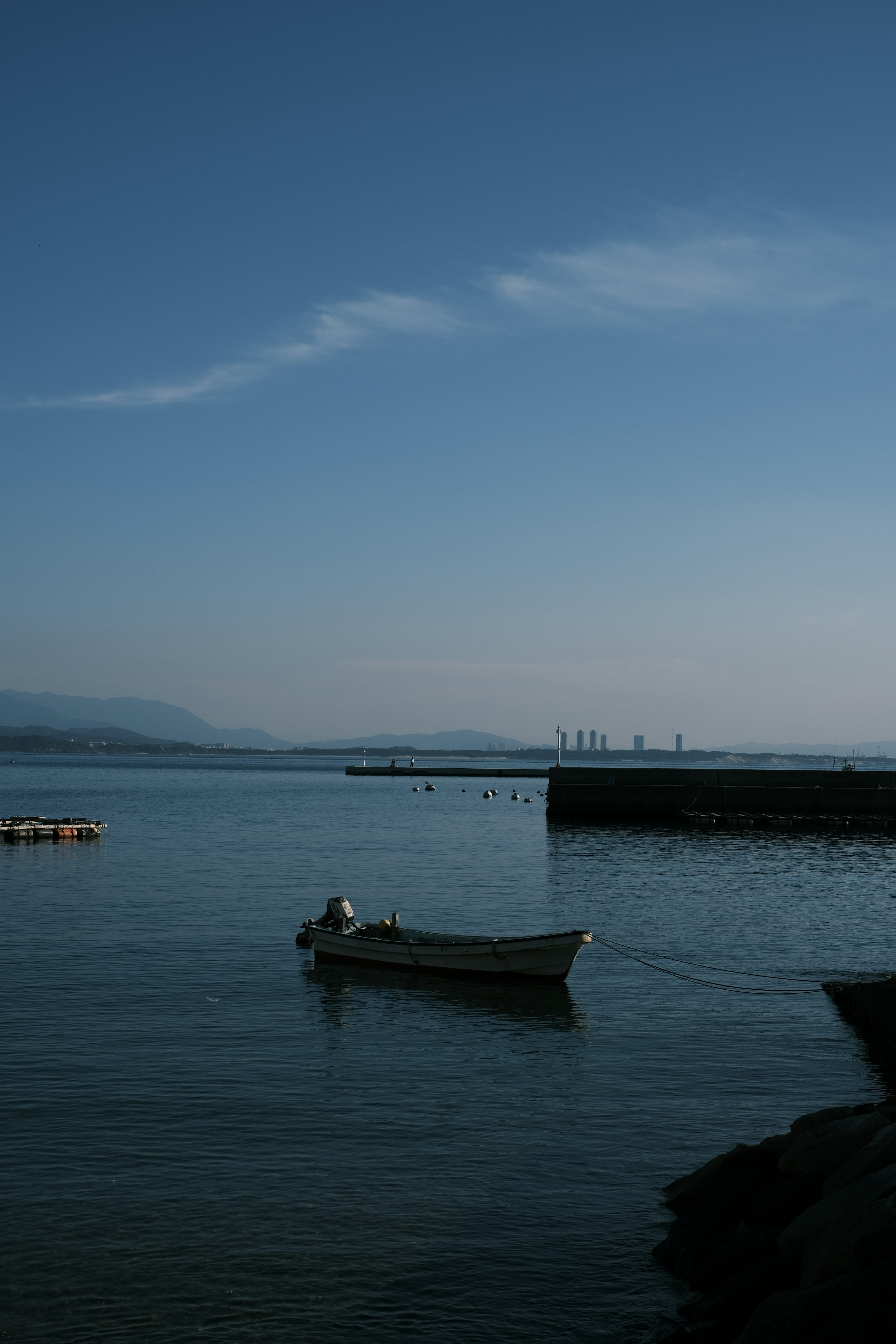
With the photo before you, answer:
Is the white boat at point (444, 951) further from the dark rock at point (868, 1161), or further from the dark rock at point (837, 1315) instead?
the dark rock at point (837, 1315)

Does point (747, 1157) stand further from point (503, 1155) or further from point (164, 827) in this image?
point (164, 827)

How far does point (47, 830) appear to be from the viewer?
78.2 m

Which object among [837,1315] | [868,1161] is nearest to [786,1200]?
[868,1161]

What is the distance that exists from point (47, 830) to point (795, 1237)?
239 feet

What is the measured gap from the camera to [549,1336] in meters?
12.6

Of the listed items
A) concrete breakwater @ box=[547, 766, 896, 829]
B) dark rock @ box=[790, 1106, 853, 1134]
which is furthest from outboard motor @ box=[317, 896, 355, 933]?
concrete breakwater @ box=[547, 766, 896, 829]

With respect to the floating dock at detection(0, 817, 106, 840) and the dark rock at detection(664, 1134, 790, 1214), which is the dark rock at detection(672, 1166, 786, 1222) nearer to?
the dark rock at detection(664, 1134, 790, 1214)

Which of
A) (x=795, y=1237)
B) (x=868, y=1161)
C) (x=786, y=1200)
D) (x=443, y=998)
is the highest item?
(x=868, y=1161)

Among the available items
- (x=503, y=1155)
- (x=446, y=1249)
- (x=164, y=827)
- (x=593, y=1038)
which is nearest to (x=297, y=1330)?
(x=446, y=1249)

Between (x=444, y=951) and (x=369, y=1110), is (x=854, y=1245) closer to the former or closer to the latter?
(x=369, y=1110)

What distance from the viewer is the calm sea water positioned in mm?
13406

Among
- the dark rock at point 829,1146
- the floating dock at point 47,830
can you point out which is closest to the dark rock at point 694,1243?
the dark rock at point 829,1146

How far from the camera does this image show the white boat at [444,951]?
3130 centimetres

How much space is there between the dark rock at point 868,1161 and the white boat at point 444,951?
53.6ft
